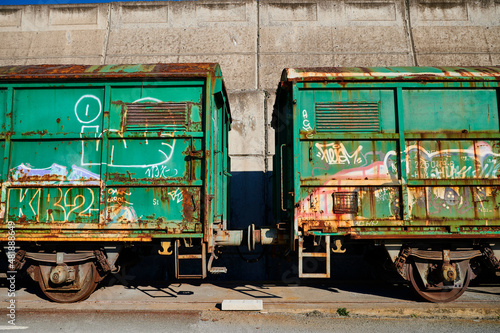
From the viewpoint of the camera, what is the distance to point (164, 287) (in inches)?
217

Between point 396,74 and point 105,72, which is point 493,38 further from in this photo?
point 105,72

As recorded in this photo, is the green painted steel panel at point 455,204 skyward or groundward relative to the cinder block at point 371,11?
groundward

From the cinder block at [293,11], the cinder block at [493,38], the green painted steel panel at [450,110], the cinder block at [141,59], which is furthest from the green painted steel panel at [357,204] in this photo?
the cinder block at [493,38]

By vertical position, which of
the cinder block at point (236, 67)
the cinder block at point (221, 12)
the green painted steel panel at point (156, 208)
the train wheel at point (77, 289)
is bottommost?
the train wheel at point (77, 289)

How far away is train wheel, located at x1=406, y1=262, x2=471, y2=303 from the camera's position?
4695 mm

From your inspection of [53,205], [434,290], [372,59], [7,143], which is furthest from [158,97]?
[372,59]

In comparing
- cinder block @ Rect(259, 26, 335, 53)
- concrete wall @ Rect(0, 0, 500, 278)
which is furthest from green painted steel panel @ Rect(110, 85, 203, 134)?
cinder block @ Rect(259, 26, 335, 53)

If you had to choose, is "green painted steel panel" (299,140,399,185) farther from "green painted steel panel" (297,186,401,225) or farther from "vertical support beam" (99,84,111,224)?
"vertical support beam" (99,84,111,224)

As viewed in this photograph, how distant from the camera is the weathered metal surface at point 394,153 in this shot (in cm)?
455

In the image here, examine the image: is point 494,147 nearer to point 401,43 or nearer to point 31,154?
point 401,43

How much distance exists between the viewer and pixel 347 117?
4.77 metres

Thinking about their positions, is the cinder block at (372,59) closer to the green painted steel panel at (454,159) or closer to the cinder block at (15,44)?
the green painted steel panel at (454,159)

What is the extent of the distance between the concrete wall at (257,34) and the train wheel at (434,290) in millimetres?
4991

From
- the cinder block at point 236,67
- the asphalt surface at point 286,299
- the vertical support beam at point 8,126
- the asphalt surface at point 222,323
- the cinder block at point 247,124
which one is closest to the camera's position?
the asphalt surface at point 222,323
